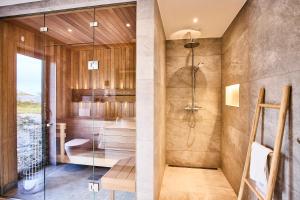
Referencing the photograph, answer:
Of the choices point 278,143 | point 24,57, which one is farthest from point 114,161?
point 24,57

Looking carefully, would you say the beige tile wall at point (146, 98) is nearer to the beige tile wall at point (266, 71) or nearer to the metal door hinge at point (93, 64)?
the metal door hinge at point (93, 64)

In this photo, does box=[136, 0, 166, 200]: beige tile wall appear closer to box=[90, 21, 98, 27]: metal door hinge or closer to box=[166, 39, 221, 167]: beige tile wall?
box=[90, 21, 98, 27]: metal door hinge

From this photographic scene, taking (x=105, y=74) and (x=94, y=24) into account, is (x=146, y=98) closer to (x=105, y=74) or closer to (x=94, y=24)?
(x=105, y=74)

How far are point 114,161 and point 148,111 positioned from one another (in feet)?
3.27

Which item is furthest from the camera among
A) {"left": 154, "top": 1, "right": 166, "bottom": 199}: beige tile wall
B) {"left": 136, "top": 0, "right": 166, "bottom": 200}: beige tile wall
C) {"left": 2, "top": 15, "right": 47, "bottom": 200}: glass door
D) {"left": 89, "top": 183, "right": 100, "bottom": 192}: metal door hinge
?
{"left": 2, "top": 15, "right": 47, "bottom": 200}: glass door

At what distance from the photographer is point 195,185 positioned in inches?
97.9

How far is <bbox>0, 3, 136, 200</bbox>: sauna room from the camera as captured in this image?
214 cm

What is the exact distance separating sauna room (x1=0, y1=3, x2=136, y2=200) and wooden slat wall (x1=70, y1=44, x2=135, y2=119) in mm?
14

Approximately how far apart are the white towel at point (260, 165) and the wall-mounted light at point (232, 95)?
0.92 meters

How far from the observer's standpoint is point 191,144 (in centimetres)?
315

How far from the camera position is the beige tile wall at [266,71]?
3.70 feet

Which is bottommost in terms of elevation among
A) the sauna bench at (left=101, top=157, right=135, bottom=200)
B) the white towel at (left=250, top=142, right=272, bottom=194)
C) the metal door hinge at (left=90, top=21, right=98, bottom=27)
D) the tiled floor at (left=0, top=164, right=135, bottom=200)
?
the tiled floor at (left=0, top=164, right=135, bottom=200)

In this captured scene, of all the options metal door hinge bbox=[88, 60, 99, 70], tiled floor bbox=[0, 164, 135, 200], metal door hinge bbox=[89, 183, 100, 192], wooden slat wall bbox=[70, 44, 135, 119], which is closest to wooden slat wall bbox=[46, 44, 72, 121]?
wooden slat wall bbox=[70, 44, 135, 119]

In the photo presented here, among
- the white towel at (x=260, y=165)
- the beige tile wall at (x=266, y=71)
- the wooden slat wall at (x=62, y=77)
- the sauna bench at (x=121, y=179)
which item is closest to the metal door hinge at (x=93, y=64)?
the wooden slat wall at (x=62, y=77)
